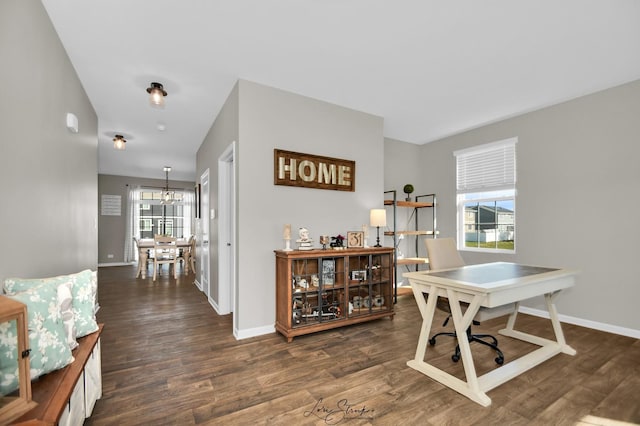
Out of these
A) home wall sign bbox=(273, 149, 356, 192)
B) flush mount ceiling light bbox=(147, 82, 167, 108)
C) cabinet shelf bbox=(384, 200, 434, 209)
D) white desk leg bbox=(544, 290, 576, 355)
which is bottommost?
white desk leg bbox=(544, 290, 576, 355)

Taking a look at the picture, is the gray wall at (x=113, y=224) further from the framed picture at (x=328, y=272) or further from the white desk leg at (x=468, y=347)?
the white desk leg at (x=468, y=347)

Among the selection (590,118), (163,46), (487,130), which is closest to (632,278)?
(590,118)

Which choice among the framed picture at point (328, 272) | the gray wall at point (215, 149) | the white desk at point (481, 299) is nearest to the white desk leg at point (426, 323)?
the white desk at point (481, 299)

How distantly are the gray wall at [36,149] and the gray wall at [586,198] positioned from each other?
5191mm

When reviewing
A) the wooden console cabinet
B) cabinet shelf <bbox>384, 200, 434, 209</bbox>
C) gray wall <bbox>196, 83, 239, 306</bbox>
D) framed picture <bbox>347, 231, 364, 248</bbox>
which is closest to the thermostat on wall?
gray wall <bbox>196, 83, 239, 306</bbox>

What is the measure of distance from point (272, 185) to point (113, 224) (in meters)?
7.96

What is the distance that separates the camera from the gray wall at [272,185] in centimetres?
308

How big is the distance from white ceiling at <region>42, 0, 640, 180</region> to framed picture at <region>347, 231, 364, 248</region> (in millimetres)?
1700

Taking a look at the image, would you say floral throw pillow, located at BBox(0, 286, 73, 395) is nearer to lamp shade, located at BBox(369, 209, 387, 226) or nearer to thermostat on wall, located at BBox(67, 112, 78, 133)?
thermostat on wall, located at BBox(67, 112, 78, 133)

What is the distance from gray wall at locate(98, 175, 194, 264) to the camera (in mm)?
8508

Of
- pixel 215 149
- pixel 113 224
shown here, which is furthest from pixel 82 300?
pixel 113 224

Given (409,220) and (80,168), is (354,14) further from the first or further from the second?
(409,220)

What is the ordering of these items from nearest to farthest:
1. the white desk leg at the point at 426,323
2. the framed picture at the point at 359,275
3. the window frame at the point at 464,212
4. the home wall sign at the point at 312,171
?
1. the white desk leg at the point at 426,323
2. the home wall sign at the point at 312,171
3. the framed picture at the point at 359,275
4. the window frame at the point at 464,212

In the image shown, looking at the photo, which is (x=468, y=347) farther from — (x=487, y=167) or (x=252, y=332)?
(x=487, y=167)
